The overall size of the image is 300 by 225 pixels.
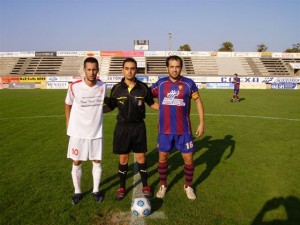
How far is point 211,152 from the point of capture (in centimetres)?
738

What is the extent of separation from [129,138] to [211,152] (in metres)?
3.41

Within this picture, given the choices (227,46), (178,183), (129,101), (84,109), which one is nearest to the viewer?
(84,109)

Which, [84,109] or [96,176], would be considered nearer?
[84,109]

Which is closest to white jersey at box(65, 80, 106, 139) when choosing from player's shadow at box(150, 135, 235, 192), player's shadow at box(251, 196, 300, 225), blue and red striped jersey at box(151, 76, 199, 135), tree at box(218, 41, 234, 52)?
blue and red striped jersey at box(151, 76, 199, 135)

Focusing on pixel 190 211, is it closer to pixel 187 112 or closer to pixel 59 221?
pixel 187 112

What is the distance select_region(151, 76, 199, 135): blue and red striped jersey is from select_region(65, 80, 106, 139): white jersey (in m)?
1.01

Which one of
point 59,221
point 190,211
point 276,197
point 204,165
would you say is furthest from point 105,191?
point 276,197

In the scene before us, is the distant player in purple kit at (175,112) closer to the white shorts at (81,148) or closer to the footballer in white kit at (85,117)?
the footballer in white kit at (85,117)

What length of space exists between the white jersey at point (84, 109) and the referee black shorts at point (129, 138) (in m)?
0.36

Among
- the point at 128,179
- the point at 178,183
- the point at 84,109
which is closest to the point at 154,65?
the point at 128,179

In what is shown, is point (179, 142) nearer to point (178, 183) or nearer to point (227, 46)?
point (178, 183)

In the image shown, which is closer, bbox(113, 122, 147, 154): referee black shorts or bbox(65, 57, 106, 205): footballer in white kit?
bbox(65, 57, 106, 205): footballer in white kit

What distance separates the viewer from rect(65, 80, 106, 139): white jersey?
14.4 feet

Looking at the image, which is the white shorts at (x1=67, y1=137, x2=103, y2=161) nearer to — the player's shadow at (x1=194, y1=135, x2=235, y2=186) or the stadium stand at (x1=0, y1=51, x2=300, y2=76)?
the player's shadow at (x1=194, y1=135, x2=235, y2=186)
